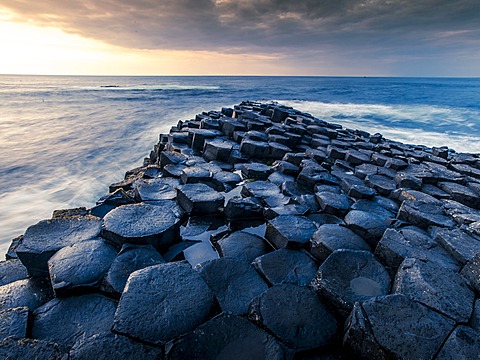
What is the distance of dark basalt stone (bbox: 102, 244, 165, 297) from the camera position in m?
1.93

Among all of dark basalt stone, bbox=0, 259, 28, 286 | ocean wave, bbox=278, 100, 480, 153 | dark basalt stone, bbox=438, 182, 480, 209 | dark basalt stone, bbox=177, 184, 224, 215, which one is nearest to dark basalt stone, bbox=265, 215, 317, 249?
dark basalt stone, bbox=177, 184, 224, 215

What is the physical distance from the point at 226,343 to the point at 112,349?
608 mm

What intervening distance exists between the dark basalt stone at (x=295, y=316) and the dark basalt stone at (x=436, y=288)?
1.96 ft

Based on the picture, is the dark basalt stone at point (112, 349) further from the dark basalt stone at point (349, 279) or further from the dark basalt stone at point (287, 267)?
the dark basalt stone at point (349, 279)

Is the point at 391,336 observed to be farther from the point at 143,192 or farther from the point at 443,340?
the point at 143,192

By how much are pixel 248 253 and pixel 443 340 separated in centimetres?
146

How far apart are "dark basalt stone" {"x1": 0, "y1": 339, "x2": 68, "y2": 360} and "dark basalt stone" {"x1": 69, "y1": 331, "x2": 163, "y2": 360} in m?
0.07

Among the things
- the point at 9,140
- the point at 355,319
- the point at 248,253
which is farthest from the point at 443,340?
the point at 9,140

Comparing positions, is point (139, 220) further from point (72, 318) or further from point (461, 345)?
point (461, 345)

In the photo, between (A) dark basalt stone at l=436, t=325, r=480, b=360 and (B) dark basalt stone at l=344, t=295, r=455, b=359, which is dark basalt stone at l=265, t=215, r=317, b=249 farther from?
(A) dark basalt stone at l=436, t=325, r=480, b=360

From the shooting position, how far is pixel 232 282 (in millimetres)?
2029

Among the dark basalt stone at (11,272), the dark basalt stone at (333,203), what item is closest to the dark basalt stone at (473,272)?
the dark basalt stone at (333,203)

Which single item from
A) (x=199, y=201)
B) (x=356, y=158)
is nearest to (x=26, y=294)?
(x=199, y=201)

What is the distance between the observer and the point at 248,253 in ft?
8.11
